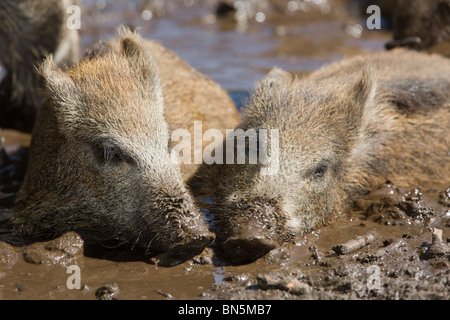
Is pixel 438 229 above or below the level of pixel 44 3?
below

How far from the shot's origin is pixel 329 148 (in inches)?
247

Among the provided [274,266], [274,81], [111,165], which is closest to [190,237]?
[274,266]

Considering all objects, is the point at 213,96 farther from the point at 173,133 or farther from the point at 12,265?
the point at 12,265

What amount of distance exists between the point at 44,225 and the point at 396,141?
3631mm

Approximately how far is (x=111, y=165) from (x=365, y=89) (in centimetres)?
263

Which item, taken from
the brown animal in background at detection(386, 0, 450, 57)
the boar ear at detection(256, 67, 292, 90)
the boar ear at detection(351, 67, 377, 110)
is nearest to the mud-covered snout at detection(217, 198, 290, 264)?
the boar ear at detection(256, 67, 292, 90)

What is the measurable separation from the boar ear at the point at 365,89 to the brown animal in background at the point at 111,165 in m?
1.82

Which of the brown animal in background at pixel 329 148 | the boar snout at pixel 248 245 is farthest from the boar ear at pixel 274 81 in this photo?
the boar snout at pixel 248 245

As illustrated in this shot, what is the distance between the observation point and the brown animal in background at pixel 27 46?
8.97 m

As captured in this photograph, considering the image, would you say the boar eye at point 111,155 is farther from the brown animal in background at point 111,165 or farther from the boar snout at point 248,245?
the boar snout at point 248,245

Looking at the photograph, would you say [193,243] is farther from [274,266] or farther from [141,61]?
[141,61]

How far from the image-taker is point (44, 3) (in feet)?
29.5
